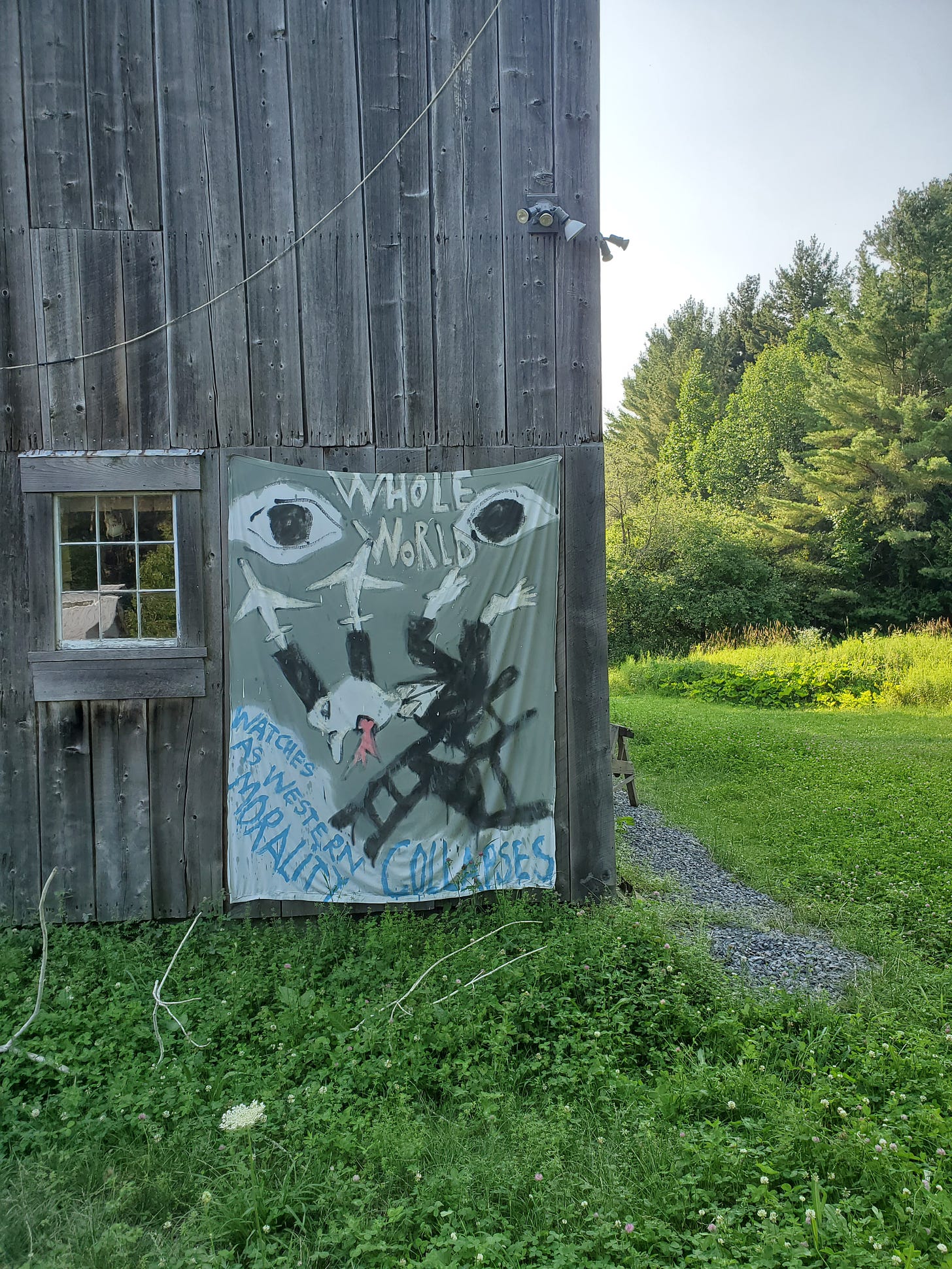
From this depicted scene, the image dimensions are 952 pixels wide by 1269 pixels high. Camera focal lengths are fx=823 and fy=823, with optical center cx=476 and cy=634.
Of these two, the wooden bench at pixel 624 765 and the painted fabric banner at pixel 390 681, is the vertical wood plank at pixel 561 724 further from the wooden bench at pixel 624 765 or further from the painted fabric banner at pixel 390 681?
the wooden bench at pixel 624 765

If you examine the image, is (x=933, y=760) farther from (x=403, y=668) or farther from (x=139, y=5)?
(x=139, y=5)

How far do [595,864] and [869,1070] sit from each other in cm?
194

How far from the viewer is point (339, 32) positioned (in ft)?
15.7

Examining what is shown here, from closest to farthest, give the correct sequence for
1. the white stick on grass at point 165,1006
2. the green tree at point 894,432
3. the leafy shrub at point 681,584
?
the white stick on grass at point 165,1006 → the leafy shrub at point 681,584 → the green tree at point 894,432

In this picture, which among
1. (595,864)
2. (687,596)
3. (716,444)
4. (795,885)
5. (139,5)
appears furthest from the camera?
(716,444)

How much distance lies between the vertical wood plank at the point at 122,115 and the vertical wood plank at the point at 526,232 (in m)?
2.05

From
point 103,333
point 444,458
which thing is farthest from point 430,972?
point 103,333

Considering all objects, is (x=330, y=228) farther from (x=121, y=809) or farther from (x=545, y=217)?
(x=121, y=809)

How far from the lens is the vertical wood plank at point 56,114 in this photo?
15.3 ft

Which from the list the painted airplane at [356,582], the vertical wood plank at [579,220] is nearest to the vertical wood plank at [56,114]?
the painted airplane at [356,582]

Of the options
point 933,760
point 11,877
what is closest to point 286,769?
point 11,877

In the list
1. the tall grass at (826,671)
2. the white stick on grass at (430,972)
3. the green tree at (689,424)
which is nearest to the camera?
the white stick on grass at (430,972)

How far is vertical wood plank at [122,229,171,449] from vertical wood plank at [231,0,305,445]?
1.66 feet

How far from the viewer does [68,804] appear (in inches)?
189
